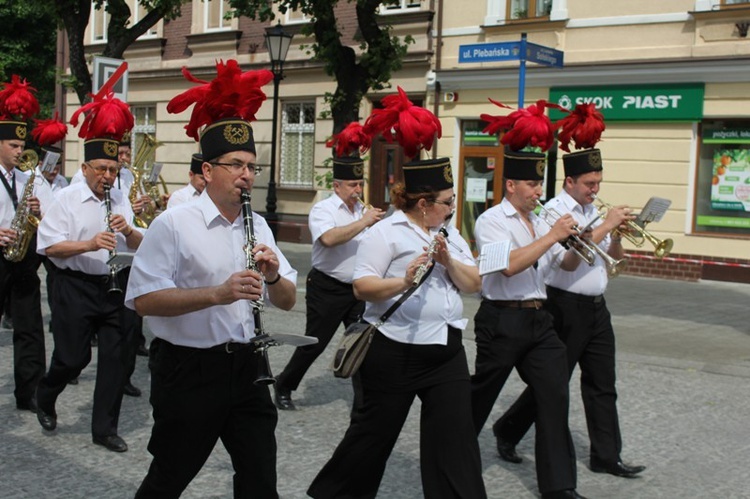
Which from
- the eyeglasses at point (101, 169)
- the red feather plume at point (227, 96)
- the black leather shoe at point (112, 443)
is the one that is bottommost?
the black leather shoe at point (112, 443)

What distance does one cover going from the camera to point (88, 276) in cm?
661

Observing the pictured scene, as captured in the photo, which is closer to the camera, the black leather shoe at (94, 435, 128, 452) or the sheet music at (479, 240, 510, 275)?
the sheet music at (479, 240, 510, 275)

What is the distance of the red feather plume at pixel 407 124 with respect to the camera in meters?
5.09

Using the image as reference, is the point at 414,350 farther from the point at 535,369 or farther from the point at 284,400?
the point at 284,400

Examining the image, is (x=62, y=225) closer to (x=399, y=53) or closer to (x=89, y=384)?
(x=89, y=384)

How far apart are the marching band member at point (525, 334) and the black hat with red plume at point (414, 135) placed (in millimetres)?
709

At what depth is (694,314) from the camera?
13500 mm

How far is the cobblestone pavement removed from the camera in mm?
5734

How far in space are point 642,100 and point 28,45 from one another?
1065 inches

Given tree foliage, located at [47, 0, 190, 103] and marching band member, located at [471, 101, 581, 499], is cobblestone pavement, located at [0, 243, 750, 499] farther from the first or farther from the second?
tree foliage, located at [47, 0, 190, 103]

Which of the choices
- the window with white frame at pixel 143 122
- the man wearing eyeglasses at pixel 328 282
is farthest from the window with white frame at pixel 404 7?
the man wearing eyeglasses at pixel 328 282

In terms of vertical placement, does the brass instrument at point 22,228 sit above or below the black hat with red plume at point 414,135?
below

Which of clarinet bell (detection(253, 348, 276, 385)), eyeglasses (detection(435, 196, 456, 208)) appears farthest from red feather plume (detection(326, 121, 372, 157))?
clarinet bell (detection(253, 348, 276, 385))

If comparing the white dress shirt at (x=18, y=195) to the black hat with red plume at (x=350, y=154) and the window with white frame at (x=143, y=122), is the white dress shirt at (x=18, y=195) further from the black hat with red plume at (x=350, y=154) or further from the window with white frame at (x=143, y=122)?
the window with white frame at (x=143, y=122)
